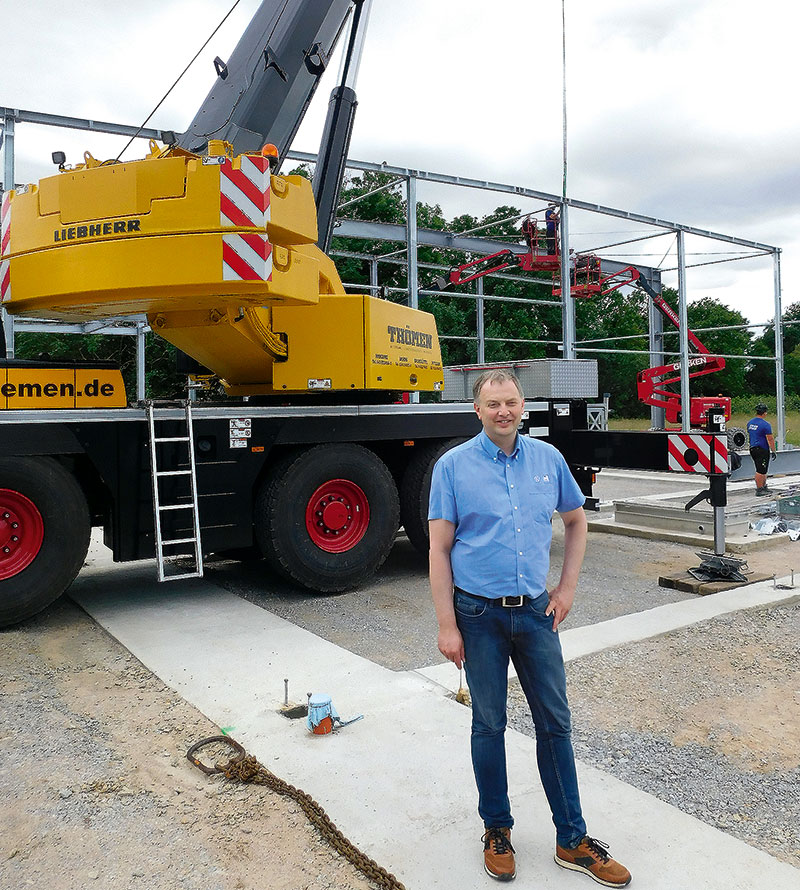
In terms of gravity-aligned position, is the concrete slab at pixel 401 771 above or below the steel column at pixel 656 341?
below

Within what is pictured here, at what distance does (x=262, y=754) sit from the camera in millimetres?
3828

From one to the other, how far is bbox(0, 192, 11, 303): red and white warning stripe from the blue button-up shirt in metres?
4.58

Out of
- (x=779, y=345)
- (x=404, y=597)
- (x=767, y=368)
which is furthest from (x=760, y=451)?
(x=767, y=368)

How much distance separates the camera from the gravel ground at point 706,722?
3363 millimetres

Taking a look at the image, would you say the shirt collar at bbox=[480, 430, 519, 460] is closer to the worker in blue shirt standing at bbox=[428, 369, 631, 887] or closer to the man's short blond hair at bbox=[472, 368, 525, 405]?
the worker in blue shirt standing at bbox=[428, 369, 631, 887]

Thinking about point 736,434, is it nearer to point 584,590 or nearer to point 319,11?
point 584,590

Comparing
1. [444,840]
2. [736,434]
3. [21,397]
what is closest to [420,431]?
[21,397]

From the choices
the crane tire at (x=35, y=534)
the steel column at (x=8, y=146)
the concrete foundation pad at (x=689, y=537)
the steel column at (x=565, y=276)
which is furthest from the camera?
the steel column at (x=565, y=276)

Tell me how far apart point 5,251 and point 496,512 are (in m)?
5.01

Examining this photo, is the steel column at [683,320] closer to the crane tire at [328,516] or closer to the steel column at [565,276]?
the steel column at [565,276]

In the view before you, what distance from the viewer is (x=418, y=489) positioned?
26.5 ft

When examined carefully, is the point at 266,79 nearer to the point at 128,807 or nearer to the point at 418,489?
the point at 418,489

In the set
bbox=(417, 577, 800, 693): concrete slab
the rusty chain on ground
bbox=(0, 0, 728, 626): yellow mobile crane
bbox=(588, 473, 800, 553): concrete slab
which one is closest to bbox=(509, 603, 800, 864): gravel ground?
bbox=(417, 577, 800, 693): concrete slab

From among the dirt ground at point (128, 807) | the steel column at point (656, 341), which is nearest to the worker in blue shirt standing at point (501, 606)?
the dirt ground at point (128, 807)
